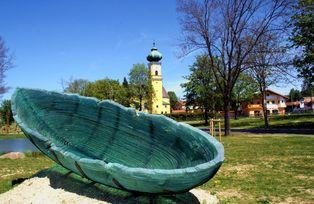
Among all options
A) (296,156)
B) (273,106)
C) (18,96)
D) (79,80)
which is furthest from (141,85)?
(18,96)

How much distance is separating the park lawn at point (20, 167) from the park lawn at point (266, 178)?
5.31 meters

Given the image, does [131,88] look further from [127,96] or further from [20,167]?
[20,167]

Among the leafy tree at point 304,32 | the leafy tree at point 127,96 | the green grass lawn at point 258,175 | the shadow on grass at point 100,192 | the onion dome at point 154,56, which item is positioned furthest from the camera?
the onion dome at point 154,56

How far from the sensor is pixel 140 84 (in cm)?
8838

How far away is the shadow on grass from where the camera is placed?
8086 mm

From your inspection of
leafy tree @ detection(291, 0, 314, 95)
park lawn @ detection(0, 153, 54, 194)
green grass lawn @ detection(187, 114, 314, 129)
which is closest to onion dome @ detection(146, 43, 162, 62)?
green grass lawn @ detection(187, 114, 314, 129)

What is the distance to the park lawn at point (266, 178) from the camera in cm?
974

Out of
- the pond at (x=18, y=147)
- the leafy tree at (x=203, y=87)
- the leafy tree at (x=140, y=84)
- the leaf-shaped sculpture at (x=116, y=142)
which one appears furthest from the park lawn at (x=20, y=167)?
the leafy tree at (x=140, y=84)

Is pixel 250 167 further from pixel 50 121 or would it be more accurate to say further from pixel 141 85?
pixel 141 85

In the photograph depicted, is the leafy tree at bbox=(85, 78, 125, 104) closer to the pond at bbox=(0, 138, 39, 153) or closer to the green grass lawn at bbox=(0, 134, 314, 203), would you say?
the pond at bbox=(0, 138, 39, 153)

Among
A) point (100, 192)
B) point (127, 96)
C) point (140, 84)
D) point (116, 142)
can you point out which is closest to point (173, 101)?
point (140, 84)

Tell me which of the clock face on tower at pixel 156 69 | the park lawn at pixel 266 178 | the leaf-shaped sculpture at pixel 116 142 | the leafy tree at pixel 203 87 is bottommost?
the park lawn at pixel 266 178

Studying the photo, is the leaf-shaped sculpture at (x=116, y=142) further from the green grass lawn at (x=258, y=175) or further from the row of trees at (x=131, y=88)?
the row of trees at (x=131, y=88)

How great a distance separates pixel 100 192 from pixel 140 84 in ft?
263
